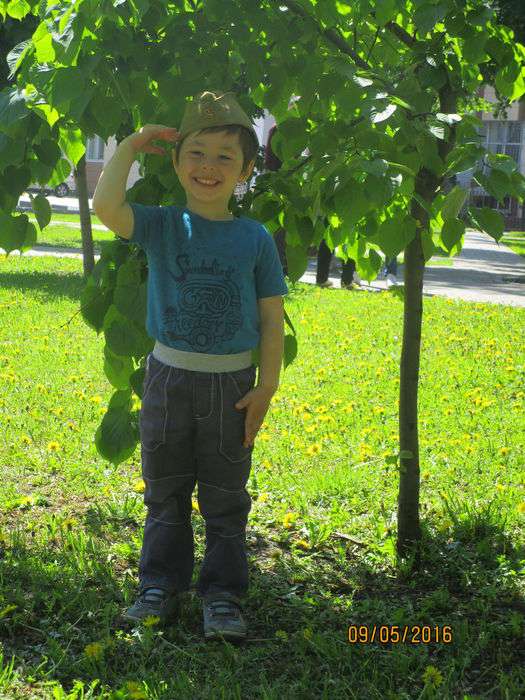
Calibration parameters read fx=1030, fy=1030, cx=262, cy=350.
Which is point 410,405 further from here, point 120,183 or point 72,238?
point 72,238

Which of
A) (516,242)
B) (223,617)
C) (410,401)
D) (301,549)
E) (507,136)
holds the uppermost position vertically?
(507,136)

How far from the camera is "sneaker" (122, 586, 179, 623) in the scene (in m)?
3.04

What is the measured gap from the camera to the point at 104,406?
6.04 m

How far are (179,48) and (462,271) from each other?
16425 millimetres

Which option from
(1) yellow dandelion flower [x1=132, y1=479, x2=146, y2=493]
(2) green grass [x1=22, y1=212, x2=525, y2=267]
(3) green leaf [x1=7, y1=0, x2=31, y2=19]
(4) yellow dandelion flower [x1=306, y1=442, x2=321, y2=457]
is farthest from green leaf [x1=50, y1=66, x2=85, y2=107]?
(2) green grass [x1=22, y1=212, x2=525, y2=267]

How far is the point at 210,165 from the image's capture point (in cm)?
289

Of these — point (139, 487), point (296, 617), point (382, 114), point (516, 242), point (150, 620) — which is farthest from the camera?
point (516, 242)

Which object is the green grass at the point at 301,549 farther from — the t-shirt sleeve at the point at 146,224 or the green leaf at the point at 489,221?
the green leaf at the point at 489,221

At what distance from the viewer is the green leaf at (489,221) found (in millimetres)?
2658

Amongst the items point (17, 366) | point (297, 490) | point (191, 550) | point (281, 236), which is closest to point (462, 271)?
point (281, 236)

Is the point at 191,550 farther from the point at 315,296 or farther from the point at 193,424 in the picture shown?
the point at 315,296
